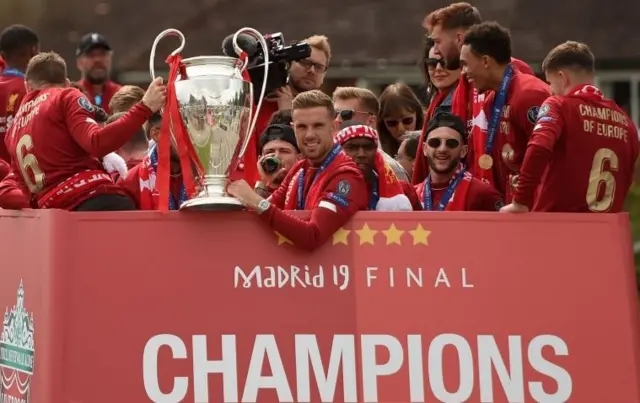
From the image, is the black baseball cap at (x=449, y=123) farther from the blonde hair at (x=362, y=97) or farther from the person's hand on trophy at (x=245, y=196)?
the person's hand on trophy at (x=245, y=196)

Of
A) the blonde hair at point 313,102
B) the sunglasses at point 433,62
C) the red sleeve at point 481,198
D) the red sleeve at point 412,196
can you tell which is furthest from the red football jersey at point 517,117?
the blonde hair at point 313,102

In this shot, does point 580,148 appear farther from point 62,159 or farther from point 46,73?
point 46,73

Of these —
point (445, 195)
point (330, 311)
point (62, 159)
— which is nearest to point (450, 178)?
point (445, 195)

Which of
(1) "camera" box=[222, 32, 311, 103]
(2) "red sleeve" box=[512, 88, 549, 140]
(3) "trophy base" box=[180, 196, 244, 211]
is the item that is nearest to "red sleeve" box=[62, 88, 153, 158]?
(3) "trophy base" box=[180, 196, 244, 211]

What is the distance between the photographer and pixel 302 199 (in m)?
8.92

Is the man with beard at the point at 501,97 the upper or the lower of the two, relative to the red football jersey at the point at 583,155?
upper

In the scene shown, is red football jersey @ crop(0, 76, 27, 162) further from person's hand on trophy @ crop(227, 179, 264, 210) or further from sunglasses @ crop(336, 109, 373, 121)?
person's hand on trophy @ crop(227, 179, 264, 210)

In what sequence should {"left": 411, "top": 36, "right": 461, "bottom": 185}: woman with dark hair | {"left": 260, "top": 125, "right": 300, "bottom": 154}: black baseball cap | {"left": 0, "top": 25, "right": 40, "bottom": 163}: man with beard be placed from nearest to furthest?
{"left": 260, "top": 125, "right": 300, "bottom": 154}: black baseball cap, {"left": 411, "top": 36, "right": 461, "bottom": 185}: woman with dark hair, {"left": 0, "top": 25, "right": 40, "bottom": 163}: man with beard

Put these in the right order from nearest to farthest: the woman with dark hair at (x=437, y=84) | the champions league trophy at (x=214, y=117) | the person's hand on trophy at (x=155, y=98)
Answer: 1. the champions league trophy at (x=214, y=117)
2. the person's hand on trophy at (x=155, y=98)
3. the woman with dark hair at (x=437, y=84)

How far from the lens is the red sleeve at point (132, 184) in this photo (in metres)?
9.62

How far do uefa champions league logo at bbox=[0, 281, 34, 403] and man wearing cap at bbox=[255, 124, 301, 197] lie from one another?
179 cm

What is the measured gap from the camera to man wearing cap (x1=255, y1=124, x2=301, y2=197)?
10.0 m

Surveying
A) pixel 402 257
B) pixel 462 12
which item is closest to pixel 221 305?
pixel 402 257

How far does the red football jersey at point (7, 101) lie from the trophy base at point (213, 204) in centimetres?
391
